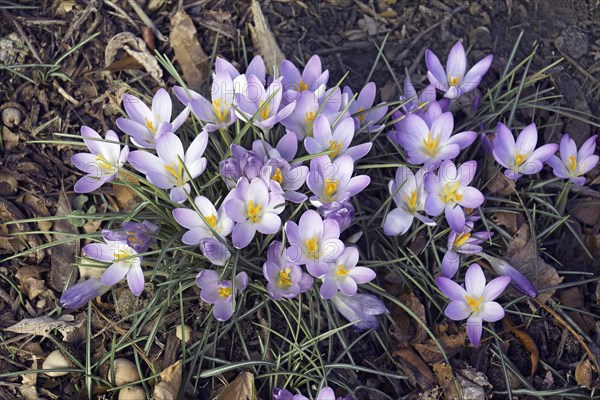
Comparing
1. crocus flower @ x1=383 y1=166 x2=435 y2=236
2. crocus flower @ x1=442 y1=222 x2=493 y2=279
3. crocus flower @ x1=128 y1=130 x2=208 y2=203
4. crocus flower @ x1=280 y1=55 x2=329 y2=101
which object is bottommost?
crocus flower @ x1=442 y1=222 x2=493 y2=279

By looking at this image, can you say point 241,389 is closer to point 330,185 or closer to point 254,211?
point 254,211

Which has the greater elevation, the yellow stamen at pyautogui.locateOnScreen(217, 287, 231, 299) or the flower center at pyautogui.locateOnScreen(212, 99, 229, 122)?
the flower center at pyautogui.locateOnScreen(212, 99, 229, 122)

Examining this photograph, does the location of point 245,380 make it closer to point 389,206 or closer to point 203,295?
point 203,295

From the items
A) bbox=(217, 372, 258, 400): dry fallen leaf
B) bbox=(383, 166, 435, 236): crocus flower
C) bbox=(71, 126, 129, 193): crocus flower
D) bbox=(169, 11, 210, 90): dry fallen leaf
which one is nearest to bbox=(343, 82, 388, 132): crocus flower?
bbox=(383, 166, 435, 236): crocus flower

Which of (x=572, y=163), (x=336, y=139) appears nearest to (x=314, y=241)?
(x=336, y=139)

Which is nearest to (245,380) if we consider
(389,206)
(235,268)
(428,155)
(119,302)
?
(235,268)

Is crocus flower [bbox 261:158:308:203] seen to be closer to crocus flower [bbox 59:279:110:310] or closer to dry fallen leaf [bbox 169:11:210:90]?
crocus flower [bbox 59:279:110:310]
